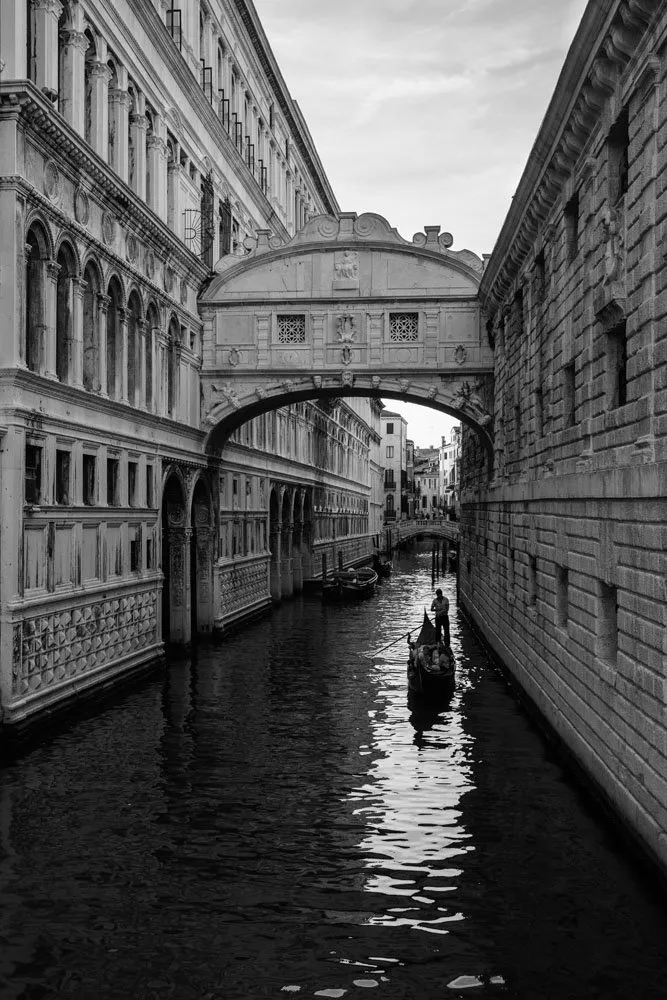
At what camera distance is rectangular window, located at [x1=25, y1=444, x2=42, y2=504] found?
46.0ft

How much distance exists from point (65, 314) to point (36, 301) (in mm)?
1192

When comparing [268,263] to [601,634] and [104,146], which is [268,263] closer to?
[104,146]

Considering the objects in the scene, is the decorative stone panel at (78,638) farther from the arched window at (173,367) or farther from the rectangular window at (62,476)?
the arched window at (173,367)

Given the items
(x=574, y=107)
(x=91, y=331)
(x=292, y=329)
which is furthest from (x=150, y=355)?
(x=574, y=107)

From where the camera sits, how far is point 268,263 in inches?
939

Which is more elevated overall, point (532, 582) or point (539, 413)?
point (539, 413)

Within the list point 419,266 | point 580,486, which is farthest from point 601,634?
point 419,266

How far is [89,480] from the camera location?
1689cm

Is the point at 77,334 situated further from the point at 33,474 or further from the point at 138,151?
the point at 138,151

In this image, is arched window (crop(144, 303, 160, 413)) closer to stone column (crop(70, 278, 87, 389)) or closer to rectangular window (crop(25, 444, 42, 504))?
stone column (crop(70, 278, 87, 389))

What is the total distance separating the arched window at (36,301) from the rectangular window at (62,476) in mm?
1494

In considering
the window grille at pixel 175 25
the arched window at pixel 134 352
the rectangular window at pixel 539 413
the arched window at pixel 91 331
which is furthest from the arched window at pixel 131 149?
the rectangular window at pixel 539 413

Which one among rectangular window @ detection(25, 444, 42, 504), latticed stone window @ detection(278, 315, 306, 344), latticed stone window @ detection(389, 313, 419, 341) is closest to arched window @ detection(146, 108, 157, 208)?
latticed stone window @ detection(278, 315, 306, 344)

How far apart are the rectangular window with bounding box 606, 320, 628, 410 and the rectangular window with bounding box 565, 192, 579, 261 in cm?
293
